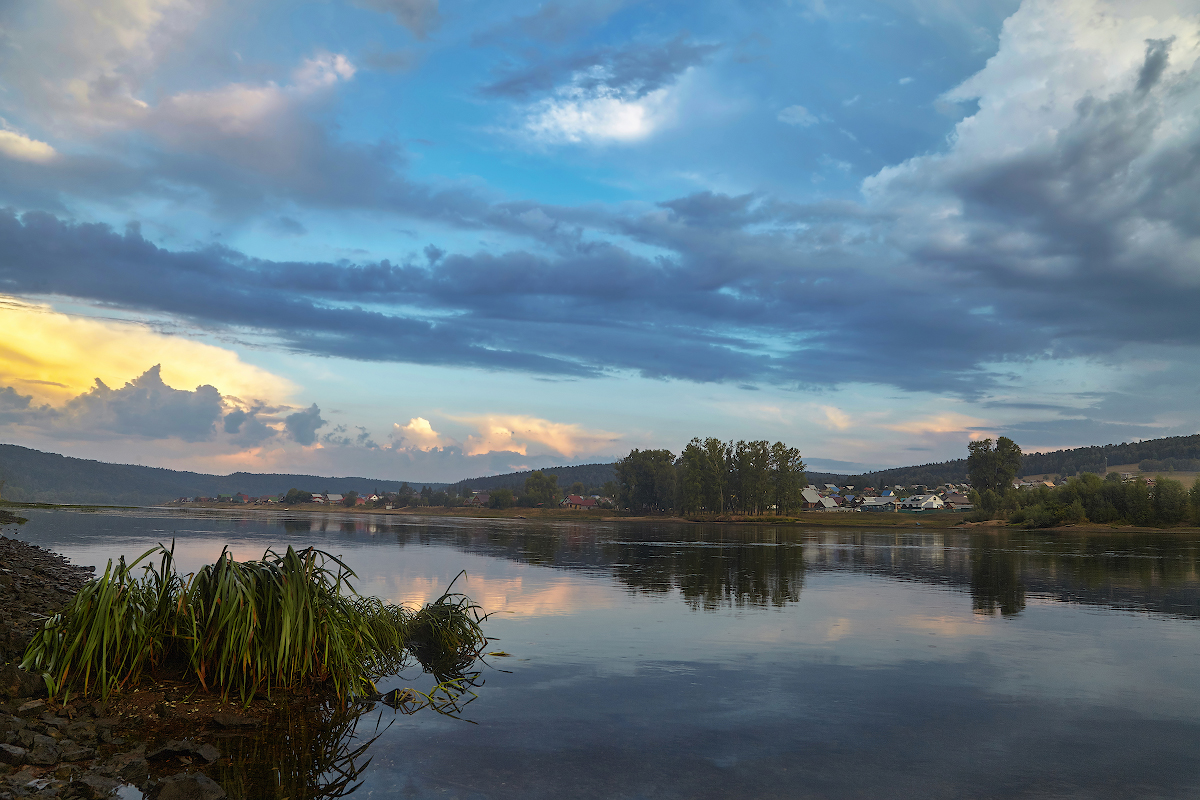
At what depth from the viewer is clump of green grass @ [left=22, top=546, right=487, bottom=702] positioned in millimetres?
10484

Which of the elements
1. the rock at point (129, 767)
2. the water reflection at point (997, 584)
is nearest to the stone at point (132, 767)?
the rock at point (129, 767)

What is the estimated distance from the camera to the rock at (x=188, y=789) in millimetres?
7578

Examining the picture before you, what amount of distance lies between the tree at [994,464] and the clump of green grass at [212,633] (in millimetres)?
143719

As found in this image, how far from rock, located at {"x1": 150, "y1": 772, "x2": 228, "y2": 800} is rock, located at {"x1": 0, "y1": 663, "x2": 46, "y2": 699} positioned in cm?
353

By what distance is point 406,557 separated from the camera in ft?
145

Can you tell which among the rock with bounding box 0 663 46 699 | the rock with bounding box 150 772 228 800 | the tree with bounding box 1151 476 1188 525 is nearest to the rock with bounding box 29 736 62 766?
the rock with bounding box 150 772 228 800

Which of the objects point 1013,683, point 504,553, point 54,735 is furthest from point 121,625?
point 504,553

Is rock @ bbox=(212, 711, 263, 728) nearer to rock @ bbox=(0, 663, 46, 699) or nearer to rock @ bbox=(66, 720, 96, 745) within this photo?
rock @ bbox=(66, 720, 96, 745)

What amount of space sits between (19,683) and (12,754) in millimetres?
2285

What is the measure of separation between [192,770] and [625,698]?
706 cm

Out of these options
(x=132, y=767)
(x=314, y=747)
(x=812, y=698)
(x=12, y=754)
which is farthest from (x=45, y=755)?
(x=812, y=698)

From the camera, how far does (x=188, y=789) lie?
7668mm

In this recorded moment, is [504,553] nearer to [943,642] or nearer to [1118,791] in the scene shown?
[943,642]

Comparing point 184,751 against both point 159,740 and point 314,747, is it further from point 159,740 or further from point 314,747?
point 314,747
